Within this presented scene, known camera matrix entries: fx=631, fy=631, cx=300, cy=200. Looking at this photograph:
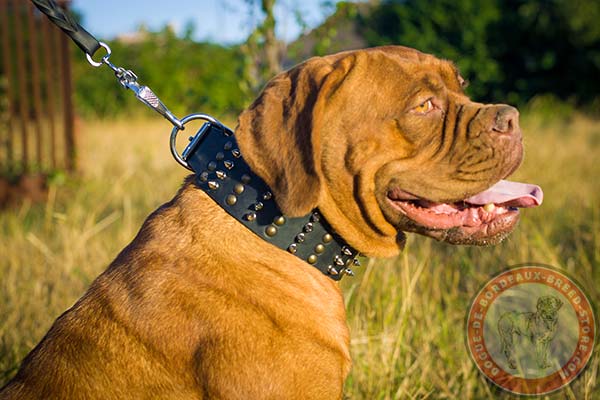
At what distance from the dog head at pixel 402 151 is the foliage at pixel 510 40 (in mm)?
13846

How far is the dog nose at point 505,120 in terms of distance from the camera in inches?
104

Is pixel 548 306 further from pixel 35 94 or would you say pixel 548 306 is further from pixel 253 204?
pixel 35 94

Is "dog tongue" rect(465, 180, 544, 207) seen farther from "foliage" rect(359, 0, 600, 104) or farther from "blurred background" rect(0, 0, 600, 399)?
"foliage" rect(359, 0, 600, 104)

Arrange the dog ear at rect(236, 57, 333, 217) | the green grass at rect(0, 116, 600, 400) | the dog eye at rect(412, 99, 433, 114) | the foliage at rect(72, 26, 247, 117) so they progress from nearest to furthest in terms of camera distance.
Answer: the dog ear at rect(236, 57, 333, 217) → the dog eye at rect(412, 99, 433, 114) → the green grass at rect(0, 116, 600, 400) → the foliage at rect(72, 26, 247, 117)

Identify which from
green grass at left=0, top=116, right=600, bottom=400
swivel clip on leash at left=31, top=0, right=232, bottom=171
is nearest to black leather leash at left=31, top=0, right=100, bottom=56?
A: swivel clip on leash at left=31, top=0, right=232, bottom=171

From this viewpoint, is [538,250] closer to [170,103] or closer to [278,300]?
[278,300]

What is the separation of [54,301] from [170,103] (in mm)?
11689

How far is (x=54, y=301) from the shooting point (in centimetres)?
424

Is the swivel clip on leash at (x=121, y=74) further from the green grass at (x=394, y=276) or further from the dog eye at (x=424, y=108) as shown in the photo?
the green grass at (x=394, y=276)

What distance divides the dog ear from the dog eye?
49 cm

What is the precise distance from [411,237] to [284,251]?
299cm

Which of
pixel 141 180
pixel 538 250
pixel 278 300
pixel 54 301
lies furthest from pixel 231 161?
pixel 141 180

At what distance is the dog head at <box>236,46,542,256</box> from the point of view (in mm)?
2572

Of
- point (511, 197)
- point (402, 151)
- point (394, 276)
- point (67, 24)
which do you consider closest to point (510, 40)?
point (394, 276)
